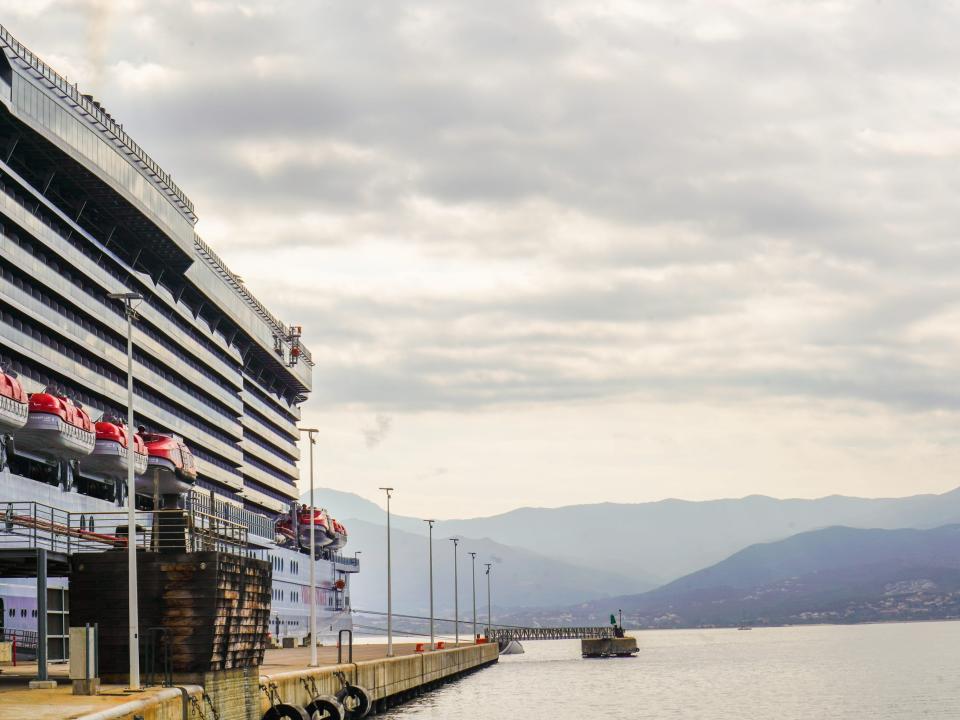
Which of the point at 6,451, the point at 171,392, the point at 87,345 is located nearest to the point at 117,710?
the point at 6,451

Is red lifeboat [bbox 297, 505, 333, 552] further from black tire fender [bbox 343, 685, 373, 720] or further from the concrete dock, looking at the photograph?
black tire fender [bbox 343, 685, 373, 720]

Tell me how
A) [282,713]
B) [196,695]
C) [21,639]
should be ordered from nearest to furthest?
[196,695], [282,713], [21,639]

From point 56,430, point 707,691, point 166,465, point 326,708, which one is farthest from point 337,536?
point 326,708

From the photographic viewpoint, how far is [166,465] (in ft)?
277

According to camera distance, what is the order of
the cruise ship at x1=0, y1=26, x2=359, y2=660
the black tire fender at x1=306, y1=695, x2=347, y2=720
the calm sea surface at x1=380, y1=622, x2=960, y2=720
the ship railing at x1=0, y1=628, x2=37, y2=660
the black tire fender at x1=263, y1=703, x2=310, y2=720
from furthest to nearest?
the calm sea surface at x1=380, y1=622, x2=960, y2=720 → the cruise ship at x1=0, y1=26, x2=359, y2=660 → the ship railing at x1=0, y1=628, x2=37, y2=660 → the black tire fender at x1=306, y1=695, x2=347, y2=720 → the black tire fender at x1=263, y1=703, x2=310, y2=720

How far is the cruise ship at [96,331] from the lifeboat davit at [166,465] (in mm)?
174

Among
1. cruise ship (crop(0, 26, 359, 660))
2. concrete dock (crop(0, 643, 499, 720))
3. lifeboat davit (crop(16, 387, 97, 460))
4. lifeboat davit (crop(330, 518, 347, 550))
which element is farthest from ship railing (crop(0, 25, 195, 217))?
lifeboat davit (crop(330, 518, 347, 550))

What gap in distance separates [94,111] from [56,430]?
1338 inches

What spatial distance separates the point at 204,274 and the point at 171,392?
1591 centimetres

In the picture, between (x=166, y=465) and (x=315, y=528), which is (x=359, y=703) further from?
(x=315, y=528)

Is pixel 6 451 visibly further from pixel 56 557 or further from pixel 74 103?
pixel 56 557

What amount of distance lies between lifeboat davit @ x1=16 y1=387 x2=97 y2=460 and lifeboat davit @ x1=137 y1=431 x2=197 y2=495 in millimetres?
5431

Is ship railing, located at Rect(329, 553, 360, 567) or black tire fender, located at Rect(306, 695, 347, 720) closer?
black tire fender, located at Rect(306, 695, 347, 720)

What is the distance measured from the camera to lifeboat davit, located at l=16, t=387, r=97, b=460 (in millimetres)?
71188
